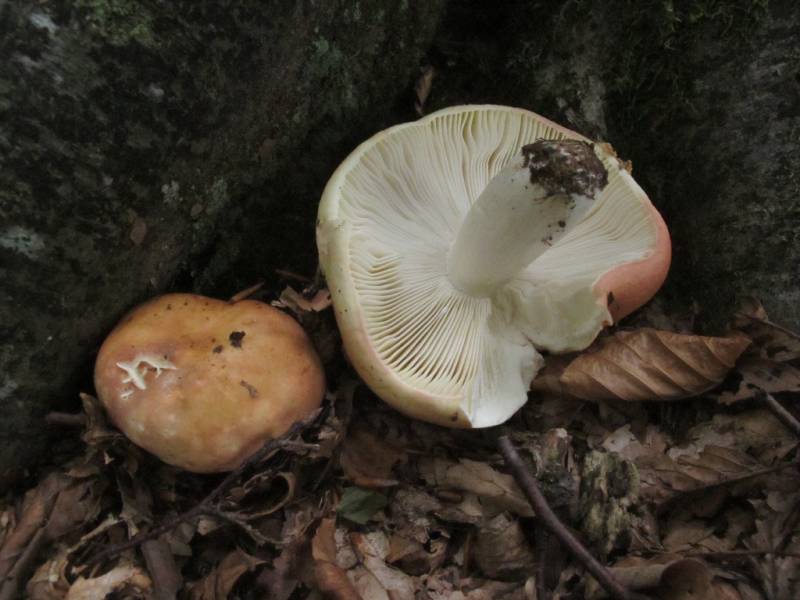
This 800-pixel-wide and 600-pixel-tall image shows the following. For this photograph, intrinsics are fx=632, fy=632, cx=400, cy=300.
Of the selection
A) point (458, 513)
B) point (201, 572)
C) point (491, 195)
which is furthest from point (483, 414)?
point (201, 572)

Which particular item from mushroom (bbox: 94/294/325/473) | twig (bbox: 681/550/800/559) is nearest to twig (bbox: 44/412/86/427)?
mushroom (bbox: 94/294/325/473)

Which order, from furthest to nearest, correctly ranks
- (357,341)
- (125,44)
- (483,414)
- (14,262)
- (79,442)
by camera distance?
(79,442)
(483,414)
(357,341)
(14,262)
(125,44)

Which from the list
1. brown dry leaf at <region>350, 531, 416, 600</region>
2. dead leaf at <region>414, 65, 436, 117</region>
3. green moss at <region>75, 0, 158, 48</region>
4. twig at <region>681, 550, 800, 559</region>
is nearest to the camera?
green moss at <region>75, 0, 158, 48</region>

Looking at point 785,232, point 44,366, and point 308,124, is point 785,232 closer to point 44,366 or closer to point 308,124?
point 308,124

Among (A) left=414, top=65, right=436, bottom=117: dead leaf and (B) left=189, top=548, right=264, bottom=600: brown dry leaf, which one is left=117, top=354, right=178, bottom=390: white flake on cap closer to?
(B) left=189, top=548, right=264, bottom=600: brown dry leaf

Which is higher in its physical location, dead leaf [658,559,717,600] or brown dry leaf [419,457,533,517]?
dead leaf [658,559,717,600]

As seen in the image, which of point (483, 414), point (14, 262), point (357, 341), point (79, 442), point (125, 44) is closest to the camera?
point (125, 44)

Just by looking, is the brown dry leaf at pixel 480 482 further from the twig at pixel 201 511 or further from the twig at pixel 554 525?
the twig at pixel 201 511
